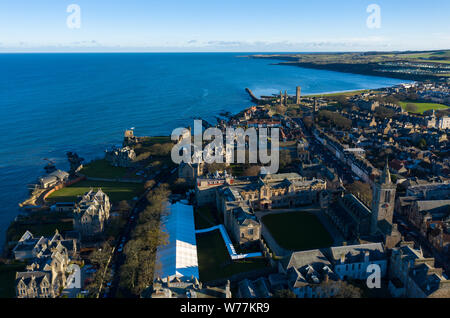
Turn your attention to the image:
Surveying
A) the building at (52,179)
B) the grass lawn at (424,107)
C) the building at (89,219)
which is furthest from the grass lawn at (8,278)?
the grass lawn at (424,107)

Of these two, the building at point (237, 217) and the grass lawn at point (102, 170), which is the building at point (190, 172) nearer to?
the building at point (237, 217)

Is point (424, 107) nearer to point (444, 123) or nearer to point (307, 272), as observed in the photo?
point (444, 123)

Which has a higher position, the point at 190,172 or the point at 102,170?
the point at 190,172

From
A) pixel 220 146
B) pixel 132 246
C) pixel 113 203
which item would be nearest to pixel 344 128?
pixel 220 146

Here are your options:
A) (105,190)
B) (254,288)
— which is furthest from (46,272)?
(105,190)

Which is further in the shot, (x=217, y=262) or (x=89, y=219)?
(x=89, y=219)

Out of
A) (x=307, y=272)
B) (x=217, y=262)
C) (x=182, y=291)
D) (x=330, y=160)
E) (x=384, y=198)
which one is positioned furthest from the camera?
(x=330, y=160)
